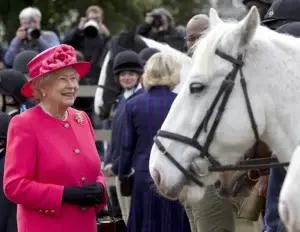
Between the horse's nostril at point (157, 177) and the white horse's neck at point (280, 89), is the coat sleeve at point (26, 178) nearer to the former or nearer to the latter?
the horse's nostril at point (157, 177)

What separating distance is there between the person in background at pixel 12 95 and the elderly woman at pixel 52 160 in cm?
216

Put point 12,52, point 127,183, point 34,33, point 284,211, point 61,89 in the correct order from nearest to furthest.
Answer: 1. point 284,211
2. point 61,89
3. point 127,183
4. point 34,33
5. point 12,52

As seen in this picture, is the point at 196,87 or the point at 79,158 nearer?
the point at 196,87

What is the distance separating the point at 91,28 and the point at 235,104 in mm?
9688

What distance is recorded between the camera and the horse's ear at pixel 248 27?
19.2 feet

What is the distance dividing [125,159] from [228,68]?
4.06m

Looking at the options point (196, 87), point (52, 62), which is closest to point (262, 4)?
point (52, 62)

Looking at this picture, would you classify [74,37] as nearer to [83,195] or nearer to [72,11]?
[72,11]

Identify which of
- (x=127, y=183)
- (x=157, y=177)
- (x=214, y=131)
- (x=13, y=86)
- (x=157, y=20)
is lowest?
(x=127, y=183)

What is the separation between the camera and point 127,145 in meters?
9.79

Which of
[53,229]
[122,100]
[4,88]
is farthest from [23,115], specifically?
[122,100]

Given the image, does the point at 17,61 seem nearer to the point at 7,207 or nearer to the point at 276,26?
the point at 7,207

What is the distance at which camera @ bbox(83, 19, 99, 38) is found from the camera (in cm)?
1545

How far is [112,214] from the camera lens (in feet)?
31.3
